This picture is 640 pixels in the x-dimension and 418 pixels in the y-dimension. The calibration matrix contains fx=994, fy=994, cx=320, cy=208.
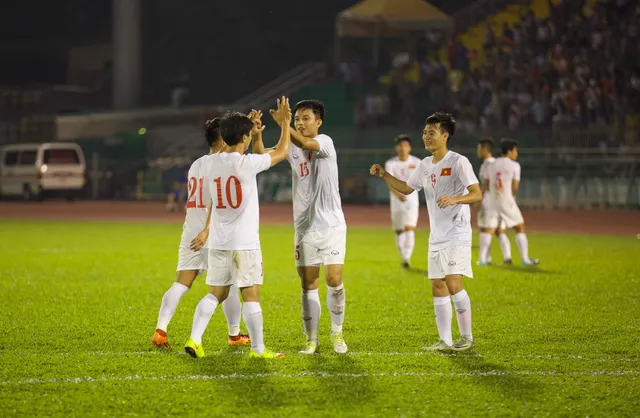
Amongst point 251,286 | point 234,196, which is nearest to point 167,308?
point 251,286

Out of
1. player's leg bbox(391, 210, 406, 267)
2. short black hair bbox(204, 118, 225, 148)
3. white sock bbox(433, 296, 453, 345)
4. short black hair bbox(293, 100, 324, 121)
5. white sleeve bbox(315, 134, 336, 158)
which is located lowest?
white sock bbox(433, 296, 453, 345)

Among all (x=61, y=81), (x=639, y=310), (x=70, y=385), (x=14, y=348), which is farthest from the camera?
(x=61, y=81)

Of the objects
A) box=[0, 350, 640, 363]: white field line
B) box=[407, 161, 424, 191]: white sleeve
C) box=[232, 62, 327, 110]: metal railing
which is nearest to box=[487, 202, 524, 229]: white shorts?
box=[407, 161, 424, 191]: white sleeve

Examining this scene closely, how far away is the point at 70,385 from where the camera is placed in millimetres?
7238

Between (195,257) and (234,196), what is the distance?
1165mm

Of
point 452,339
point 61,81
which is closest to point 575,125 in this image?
point 452,339

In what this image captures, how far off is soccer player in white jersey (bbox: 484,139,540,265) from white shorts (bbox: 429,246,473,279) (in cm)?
782

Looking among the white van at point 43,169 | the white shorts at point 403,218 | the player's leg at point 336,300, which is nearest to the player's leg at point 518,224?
the white shorts at point 403,218

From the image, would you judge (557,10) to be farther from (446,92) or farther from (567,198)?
(567,198)

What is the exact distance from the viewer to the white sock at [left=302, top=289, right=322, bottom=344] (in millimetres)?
8594

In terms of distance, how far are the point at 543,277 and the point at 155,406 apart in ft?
29.8

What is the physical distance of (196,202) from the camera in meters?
8.77

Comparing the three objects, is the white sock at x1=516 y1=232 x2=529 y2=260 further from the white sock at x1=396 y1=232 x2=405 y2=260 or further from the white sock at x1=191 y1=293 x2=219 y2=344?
the white sock at x1=191 y1=293 x2=219 y2=344

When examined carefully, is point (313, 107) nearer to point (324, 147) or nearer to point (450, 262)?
point (324, 147)
